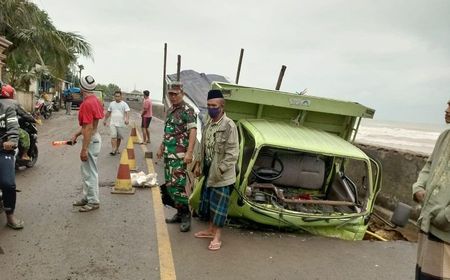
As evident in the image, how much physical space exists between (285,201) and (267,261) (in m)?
1.15

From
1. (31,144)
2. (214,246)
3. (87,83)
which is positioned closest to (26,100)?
(31,144)

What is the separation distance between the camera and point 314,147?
538 cm

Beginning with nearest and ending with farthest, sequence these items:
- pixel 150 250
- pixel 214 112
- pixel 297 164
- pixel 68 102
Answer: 1. pixel 150 250
2. pixel 214 112
3. pixel 297 164
4. pixel 68 102

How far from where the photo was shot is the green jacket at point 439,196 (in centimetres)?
271

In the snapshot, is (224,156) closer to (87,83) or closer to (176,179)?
(176,179)

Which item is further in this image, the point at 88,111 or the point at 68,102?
the point at 68,102

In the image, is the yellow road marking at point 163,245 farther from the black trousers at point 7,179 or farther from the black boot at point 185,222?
the black trousers at point 7,179

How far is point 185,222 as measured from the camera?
5262mm

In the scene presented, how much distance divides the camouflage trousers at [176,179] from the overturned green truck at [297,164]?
22cm

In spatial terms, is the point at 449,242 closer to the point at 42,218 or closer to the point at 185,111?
the point at 185,111

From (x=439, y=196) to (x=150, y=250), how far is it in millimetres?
2986

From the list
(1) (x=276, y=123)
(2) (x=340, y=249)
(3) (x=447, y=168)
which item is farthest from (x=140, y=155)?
(3) (x=447, y=168)

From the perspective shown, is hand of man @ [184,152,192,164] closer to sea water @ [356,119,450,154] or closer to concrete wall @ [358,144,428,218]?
concrete wall @ [358,144,428,218]

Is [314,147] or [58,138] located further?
[58,138]
